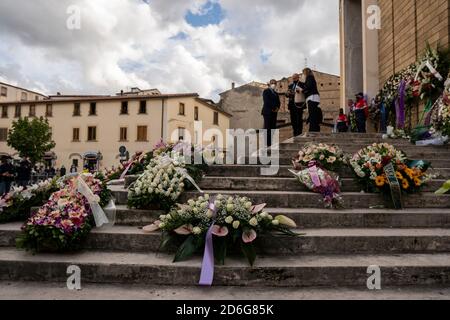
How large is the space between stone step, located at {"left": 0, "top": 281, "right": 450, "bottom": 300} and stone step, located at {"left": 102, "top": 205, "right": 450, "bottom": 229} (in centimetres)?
110

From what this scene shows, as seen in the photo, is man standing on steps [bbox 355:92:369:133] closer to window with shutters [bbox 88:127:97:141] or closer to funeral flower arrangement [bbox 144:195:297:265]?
funeral flower arrangement [bbox 144:195:297:265]

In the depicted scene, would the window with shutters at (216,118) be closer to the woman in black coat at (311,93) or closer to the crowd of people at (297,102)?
the crowd of people at (297,102)

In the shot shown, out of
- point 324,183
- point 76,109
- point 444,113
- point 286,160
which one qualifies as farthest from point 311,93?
point 76,109

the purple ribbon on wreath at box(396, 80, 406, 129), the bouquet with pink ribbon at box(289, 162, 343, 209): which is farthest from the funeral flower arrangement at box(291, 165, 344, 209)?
the purple ribbon on wreath at box(396, 80, 406, 129)

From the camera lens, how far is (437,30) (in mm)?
9055

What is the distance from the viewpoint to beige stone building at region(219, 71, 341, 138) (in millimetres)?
35562

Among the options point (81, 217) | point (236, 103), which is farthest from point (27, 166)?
point (236, 103)

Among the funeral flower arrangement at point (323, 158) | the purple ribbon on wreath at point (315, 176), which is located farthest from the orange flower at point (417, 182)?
the purple ribbon on wreath at point (315, 176)

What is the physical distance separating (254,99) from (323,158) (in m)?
Answer: 34.6

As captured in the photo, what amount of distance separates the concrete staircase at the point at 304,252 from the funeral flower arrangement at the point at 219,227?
14 centimetres

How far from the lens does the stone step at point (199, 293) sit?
299 cm

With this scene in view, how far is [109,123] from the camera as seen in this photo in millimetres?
34938

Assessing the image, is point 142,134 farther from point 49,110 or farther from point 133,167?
point 133,167

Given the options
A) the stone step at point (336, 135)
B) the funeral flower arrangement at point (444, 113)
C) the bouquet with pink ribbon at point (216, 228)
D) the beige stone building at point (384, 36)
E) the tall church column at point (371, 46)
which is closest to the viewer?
the bouquet with pink ribbon at point (216, 228)
